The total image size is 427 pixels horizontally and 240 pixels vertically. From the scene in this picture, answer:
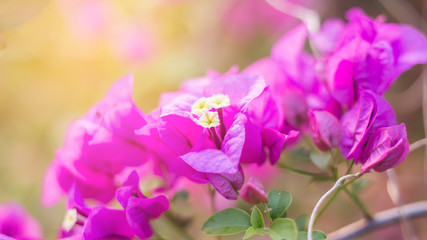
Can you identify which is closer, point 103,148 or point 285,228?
point 285,228

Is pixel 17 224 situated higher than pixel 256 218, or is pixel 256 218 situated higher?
pixel 256 218

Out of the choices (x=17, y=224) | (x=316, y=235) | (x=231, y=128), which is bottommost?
(x=17, y=224)

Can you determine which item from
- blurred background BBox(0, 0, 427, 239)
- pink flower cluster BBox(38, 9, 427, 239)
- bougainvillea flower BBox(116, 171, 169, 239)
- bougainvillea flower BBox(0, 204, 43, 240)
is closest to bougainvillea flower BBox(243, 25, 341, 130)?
pink flower cluster BBox(38, 9, 427, 239)

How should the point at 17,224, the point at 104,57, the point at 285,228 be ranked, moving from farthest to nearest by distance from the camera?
the point at 104,57 < the point at 17,224 < the point at 285,228

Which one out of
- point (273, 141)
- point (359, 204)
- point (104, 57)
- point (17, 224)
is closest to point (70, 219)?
point (17, 224)

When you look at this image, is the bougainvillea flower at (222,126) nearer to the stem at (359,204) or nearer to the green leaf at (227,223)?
the green leaf at (227,223)

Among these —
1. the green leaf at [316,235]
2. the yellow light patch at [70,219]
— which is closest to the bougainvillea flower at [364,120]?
the green leaf at [316,235]

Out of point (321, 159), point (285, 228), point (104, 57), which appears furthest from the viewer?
point (104, 57)

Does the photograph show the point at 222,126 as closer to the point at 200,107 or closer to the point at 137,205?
the point at 200,107

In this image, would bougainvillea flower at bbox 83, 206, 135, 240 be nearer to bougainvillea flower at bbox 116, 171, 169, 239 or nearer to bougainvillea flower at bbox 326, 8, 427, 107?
bougainvillea flower at bbox 116, 171, 169, 239
